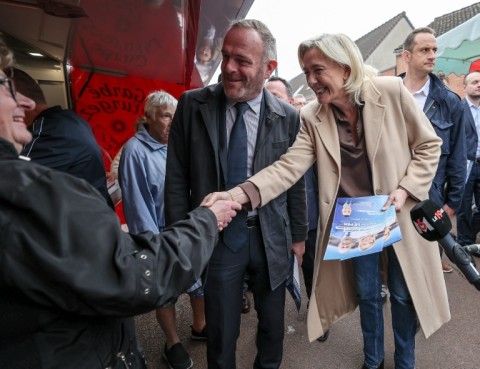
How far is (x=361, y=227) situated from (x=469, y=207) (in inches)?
128

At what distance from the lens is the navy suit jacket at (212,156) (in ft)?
5.60

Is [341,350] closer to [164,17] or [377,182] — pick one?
[377,182]

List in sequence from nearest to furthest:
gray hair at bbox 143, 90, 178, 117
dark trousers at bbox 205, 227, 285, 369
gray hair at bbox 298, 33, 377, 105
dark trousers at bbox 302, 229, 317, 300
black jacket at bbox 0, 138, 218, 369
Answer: black jacket at bbox 0, 138, 218, 369
gray hair at bbox 298, 33, 377, 105
dark trousers at bbox 205, 227, 285, 369
gray hair at bbox 143, 90, 178, 117
dark trousers at bbox 302, 229, 317, 300

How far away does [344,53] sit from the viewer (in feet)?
5.46

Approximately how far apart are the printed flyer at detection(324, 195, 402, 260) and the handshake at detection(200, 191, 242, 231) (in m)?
0.59

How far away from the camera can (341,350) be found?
2.47 m

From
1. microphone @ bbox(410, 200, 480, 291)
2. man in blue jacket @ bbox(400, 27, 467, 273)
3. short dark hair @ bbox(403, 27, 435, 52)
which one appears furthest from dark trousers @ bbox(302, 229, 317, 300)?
short dark hair @ bbox(403, 27, 435, 52)

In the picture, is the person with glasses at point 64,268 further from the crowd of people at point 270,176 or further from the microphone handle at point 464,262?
the microphone handle at point 464,262

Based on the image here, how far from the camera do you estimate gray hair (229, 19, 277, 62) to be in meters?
1.67

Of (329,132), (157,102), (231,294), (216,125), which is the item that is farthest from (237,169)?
(157,102)

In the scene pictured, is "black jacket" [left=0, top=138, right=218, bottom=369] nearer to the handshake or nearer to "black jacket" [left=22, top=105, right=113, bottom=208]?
the handshake

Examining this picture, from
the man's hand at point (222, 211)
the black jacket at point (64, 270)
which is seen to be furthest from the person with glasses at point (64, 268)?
the man's hand at point (222, 211)

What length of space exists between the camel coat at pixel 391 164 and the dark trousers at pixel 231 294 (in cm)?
33

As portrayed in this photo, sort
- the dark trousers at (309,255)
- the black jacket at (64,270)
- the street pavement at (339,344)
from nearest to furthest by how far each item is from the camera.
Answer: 1. the black jacket at (64,270)
2. the street pavement at (339,344)
3. the dark trousers at (309,255)
